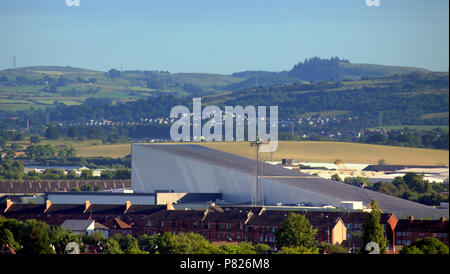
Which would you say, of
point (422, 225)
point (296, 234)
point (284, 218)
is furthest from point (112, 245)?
point (422, 225)

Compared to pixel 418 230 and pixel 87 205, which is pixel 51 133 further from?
pixel 418 230

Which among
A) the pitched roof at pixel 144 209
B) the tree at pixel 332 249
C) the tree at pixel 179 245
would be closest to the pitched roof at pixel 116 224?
the pitched roof at pixel 144 209

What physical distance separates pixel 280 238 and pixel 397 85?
117987 millimetres

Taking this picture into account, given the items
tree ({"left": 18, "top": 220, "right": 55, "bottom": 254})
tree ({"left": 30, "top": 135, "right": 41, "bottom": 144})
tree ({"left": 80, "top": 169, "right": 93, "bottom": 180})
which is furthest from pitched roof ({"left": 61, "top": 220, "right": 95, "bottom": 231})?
tree ({"left": 30, "top": 135, "right": 41, "bottom": 144})

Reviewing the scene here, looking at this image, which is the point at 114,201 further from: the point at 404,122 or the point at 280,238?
the point at 404,122

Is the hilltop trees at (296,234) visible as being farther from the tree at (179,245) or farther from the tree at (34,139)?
the tree at (34,139)

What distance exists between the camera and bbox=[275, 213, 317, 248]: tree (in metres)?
42.8

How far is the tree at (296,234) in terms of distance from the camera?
42781 millimetres

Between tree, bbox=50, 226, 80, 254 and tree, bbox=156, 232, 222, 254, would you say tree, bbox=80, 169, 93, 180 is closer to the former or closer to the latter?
tree, bbox=50, 226, 80, 254

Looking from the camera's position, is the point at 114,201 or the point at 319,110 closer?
the point at 114,201

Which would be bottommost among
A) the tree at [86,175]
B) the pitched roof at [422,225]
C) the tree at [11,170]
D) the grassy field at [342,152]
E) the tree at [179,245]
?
the tree at [11,170]

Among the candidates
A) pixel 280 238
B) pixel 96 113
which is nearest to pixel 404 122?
pixel 96 113
